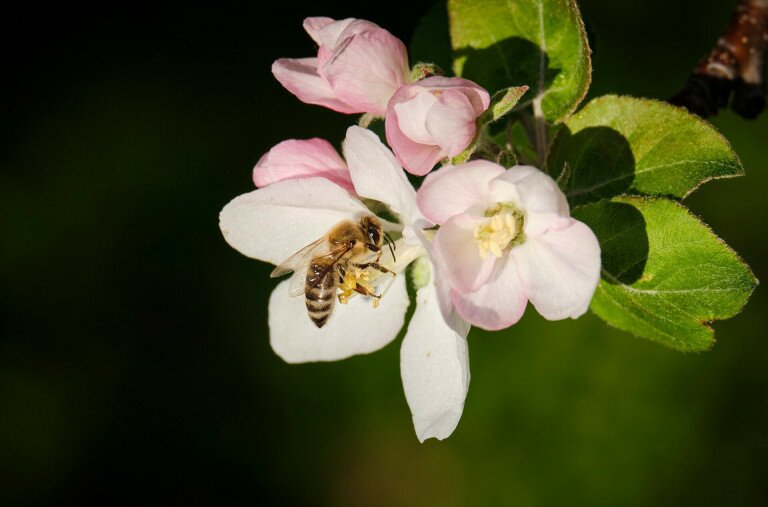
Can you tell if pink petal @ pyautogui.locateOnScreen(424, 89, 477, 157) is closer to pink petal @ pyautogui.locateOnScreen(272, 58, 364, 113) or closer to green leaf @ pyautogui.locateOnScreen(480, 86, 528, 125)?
green leaf @ pyautogui.locateOnScreen(480, 86, 528, 125)

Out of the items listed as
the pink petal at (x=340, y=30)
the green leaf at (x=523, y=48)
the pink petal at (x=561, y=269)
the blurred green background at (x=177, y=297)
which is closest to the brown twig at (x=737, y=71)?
the green leaf at (x=523, y=48)

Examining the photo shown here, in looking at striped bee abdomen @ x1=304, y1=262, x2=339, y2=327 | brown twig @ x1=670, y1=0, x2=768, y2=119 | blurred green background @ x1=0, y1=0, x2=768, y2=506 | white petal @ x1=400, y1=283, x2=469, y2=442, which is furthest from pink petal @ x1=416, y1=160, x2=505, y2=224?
blurred green background @ x1=0, y1=0, x2=768, y2=506

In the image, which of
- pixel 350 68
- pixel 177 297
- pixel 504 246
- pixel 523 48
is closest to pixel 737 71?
pixel 523 48

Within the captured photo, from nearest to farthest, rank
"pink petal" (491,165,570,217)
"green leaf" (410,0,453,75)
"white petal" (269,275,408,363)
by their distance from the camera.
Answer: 1. "pink petal" (491,165,570,217)
2. "white petal" (269,275,408,363)
3. "green leaf" (410,0,453,75)

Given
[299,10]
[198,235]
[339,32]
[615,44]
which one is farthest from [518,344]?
[339,32]

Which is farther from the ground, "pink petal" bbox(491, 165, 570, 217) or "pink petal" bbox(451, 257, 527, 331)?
"pink petal" bbox(491, 165, 570, 217)

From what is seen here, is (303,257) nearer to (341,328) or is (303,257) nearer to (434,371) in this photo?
(341,328)

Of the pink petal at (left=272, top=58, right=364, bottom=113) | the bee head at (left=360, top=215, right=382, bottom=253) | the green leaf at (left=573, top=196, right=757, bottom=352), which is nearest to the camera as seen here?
the green leaf at (left=573, top=196, right=757, bottom=352)
